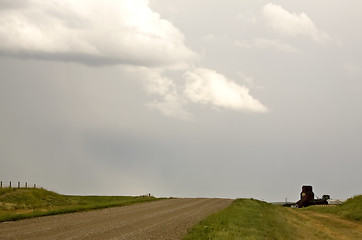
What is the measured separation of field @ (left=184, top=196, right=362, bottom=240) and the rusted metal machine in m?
14.5

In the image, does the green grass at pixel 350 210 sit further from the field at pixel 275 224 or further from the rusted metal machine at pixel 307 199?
the rusted metal machine at pixel 307 199

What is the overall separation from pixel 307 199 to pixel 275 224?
5541cm

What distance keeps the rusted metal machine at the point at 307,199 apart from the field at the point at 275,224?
1446 centimetres

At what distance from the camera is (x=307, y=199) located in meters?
87.8

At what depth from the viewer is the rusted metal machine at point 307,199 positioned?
8697cm

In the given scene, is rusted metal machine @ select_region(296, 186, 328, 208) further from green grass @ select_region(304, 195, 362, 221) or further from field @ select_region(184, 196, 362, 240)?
green grass @ select_region(304, 195, 362, 221)

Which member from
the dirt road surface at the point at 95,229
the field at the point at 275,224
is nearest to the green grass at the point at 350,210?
the field at the point at 275,224

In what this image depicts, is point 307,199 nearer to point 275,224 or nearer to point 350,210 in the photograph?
point 350,210

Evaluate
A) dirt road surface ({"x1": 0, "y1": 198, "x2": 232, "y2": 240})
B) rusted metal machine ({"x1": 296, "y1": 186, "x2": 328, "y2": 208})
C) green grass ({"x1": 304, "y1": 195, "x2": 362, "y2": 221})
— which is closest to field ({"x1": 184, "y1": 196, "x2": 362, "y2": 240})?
green grass ({"x1": 304, "y1": 195, "x2": 362, "y2": 221})

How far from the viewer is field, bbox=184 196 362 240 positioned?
24786 millimetres

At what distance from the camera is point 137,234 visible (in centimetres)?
2239

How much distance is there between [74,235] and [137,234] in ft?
10.5

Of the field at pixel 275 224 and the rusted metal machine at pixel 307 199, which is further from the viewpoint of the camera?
the rusted metal machine at pixel 307 199

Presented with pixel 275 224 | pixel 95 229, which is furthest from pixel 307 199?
pixel 95 229
